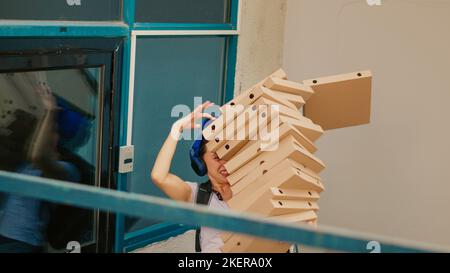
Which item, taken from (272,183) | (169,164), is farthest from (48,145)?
(272,183)

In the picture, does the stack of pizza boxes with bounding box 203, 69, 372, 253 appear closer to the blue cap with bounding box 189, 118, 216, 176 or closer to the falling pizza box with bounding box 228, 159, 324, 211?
the falling pizza box with bounding box 228, 159, 324, 211

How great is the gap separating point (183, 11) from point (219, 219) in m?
3.24

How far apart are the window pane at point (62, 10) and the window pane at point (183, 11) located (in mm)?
247

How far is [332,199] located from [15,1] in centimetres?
291

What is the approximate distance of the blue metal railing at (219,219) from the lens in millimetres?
1705

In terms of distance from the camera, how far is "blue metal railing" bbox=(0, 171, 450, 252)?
1.71 metres

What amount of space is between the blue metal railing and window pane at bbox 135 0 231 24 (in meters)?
2.71

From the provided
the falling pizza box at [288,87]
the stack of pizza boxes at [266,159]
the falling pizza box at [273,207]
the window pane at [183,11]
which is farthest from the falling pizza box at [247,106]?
the window pane at [183,11]

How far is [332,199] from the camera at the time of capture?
18.4ft

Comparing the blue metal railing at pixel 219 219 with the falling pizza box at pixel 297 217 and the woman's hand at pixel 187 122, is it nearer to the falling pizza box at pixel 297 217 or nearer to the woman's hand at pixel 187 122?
the falling pizza box at pixel 297 217

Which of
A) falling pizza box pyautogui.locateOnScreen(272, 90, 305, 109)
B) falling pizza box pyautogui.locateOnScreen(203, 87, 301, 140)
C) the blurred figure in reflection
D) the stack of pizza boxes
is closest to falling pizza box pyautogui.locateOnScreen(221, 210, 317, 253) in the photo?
the stack of pizza boxes
